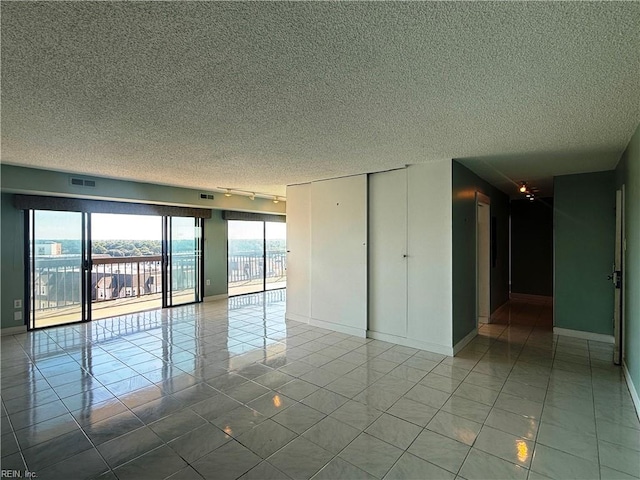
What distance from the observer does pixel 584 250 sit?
4.62 meters

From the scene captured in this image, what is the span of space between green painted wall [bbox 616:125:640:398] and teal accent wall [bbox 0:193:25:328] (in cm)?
765

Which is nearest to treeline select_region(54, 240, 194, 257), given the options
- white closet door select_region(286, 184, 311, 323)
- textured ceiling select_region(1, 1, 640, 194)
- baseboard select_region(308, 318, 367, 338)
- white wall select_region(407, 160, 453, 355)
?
textured ceiling select_region(1, 1, 640, 194)

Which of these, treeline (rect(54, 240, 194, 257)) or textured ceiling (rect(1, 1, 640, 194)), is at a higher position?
textured ceiling (rect(1, 1, 640, 194))

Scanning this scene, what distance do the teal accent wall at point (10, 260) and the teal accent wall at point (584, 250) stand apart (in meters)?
8.24

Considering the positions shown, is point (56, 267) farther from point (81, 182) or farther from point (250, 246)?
point (250, 246)

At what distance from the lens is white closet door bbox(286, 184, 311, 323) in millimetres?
5523

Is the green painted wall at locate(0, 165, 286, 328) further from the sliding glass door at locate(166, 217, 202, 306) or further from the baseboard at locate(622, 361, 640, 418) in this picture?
the baseboard at locate(622, 361, 640, 418)

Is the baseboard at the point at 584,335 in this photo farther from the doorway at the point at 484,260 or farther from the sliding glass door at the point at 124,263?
the sliding glass door at the point at 124,263

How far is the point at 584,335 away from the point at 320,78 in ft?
17.2

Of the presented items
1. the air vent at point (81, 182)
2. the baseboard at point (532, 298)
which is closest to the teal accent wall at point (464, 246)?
the baseboard at point (532, 298)

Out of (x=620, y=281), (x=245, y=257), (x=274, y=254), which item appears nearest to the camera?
(x=620, y=281)

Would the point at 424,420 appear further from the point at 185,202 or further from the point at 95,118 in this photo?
the point at 185,202

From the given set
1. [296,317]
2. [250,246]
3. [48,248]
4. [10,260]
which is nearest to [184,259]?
[250,246]

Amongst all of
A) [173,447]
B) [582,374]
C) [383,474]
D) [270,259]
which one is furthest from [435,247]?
[270,259]
